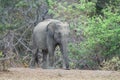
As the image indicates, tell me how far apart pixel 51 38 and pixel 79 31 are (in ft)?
16.8

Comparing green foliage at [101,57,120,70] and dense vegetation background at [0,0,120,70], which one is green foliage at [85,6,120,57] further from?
green foliage at [101,57,120,70]

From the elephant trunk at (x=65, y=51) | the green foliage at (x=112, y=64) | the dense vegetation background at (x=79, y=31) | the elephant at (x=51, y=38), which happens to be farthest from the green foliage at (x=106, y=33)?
the elephant trunk at (x=65, y=51)

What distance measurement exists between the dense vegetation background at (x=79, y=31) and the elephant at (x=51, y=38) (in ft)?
3.81

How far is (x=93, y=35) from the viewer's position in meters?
22.0

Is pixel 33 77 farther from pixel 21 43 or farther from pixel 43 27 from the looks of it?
pixel 21 43

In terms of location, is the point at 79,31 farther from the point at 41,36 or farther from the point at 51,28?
the point at 51,28

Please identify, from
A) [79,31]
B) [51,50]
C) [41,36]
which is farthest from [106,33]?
[51,50]

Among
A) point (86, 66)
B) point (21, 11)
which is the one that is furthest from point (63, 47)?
point (21, 11)

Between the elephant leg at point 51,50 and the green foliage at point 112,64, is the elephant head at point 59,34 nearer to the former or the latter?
the elephant leg at point 51,50

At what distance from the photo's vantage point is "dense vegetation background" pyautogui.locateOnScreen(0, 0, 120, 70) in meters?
21.4

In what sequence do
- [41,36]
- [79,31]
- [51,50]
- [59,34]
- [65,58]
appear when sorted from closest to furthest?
1. [65,58]
2. [59,34]
3. [51,50]
4. [41,36]
5. [79,31]

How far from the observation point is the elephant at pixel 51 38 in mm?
17547

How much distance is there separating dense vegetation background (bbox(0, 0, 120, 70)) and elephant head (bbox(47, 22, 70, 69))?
57.4 inches

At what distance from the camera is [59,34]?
17891 mm
